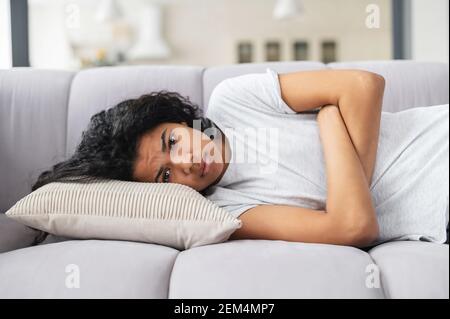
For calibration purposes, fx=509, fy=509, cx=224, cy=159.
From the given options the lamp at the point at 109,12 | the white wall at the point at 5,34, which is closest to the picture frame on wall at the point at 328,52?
the lamp at the point at 109,12

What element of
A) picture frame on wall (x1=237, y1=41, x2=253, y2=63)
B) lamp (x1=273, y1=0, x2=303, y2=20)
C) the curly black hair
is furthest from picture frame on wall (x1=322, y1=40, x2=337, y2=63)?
the curly black hair

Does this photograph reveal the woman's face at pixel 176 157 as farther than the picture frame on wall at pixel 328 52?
No

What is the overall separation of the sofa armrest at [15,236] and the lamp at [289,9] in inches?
157

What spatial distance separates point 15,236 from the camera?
1.23 m

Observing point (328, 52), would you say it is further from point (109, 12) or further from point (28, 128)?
point (28, 128)

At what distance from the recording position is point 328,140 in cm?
117

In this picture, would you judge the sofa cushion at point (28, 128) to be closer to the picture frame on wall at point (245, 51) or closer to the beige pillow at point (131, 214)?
the beige pillow at point (131, 214)

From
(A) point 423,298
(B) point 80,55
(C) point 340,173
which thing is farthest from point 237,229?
(B) point 80,55

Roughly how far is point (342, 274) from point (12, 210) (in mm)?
730

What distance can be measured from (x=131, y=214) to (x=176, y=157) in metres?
0.18

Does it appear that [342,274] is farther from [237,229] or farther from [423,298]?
[237,229]

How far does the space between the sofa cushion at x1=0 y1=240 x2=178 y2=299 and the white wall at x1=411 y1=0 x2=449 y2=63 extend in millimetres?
2071

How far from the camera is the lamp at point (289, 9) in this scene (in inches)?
189

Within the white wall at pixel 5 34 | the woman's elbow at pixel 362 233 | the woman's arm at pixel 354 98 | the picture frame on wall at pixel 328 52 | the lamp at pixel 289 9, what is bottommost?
the woman's elbow at pixel 362 233
